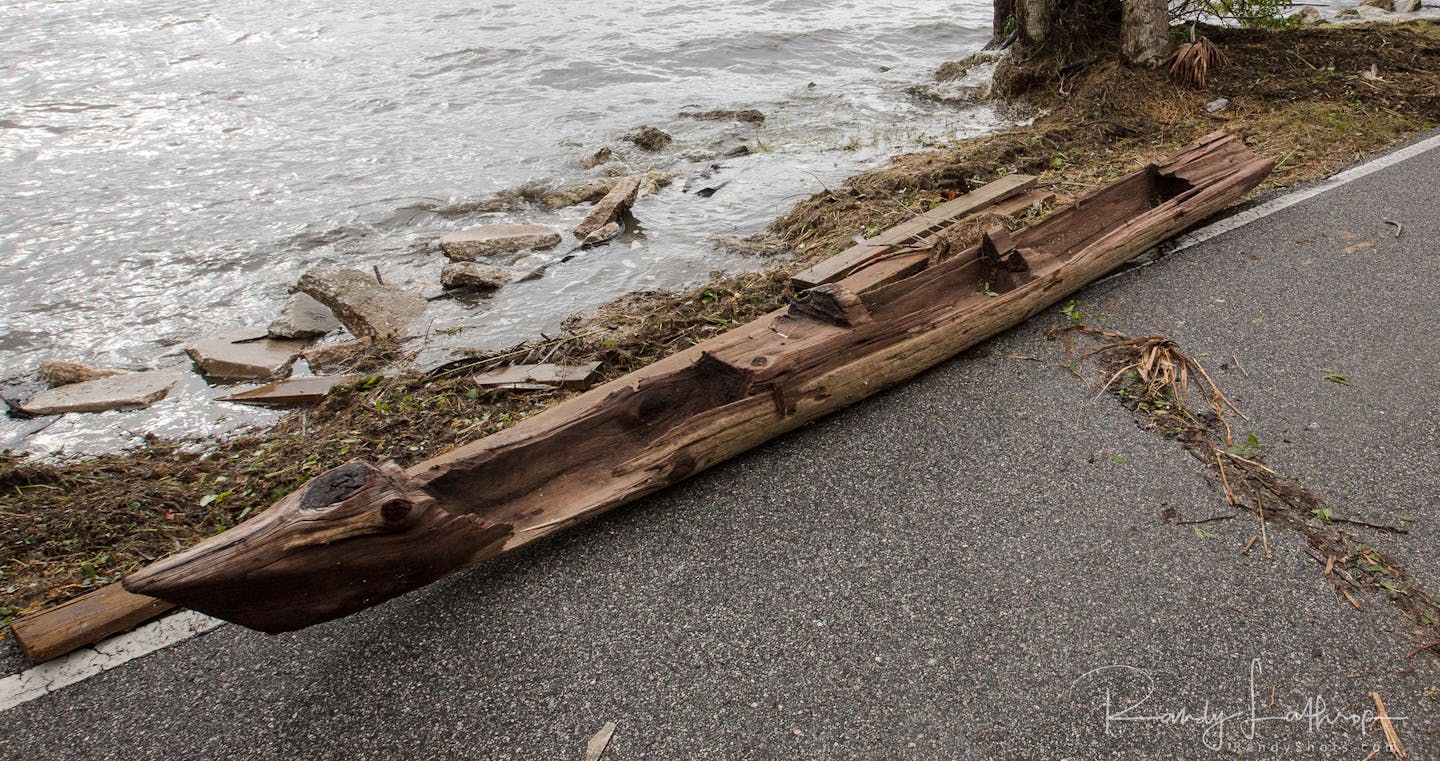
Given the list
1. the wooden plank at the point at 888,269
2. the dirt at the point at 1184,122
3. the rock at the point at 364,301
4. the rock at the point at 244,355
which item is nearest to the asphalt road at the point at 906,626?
the wooden plank at the point at 888,269

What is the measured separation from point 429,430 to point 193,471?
1047mm

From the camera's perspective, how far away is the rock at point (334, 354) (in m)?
4.80

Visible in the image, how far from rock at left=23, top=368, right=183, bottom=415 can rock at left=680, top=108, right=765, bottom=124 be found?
5959 millimetres

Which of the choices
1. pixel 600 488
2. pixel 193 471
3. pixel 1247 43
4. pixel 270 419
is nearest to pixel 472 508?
pixel 600 488

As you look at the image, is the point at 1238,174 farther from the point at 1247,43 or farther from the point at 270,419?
the point at 270,419

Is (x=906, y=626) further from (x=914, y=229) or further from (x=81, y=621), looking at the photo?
(x=914, y=229)

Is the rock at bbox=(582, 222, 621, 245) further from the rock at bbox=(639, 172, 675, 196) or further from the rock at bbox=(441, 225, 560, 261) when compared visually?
the rock at bbox=(639, 172, 675, 196)

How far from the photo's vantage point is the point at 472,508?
2.77m

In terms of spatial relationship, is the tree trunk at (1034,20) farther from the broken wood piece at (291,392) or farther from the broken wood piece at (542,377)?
the broken wood piece at (291,392)

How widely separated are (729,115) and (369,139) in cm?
387

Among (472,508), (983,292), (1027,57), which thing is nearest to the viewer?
(472,508)

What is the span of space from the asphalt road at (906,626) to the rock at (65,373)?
295 centimetres

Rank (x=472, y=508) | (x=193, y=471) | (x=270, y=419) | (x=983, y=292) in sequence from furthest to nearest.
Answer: (x=270, y=419) → (x=983, y=292) → (x=193, y=471) → (x=472, y=508)

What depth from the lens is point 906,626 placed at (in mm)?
2518
